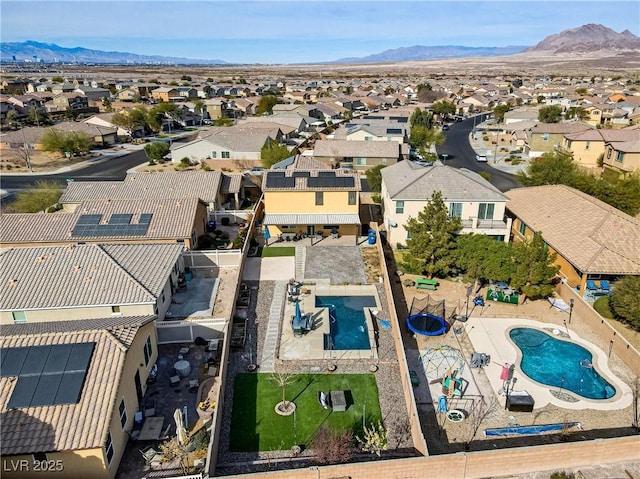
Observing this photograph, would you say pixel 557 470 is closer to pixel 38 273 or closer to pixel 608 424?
pixel 608 424

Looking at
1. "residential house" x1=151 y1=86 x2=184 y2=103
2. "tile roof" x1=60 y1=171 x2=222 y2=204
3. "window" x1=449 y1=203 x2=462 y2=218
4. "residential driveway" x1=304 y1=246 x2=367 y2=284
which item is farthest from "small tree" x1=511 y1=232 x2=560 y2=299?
"residential house" x1=151 y1=86 x2=184 y2=103

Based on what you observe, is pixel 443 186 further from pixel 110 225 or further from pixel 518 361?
pixel 110 225

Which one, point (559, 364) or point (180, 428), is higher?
point (180, 428)

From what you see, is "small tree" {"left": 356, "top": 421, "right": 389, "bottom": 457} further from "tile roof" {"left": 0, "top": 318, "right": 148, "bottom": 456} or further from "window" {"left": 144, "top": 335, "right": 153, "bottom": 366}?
"window" {"left": 144, "top": 335, "right": 153, "bottom": 366}

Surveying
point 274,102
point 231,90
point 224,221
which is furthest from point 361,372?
point 231,90

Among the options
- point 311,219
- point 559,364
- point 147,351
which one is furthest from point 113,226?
point 559,364

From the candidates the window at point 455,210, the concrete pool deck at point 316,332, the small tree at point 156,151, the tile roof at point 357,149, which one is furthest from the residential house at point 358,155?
the concrete pool deck at point 316,332

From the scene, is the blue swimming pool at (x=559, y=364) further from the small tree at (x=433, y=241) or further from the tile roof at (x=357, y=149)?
the tile roof at (x=357, y=149)
